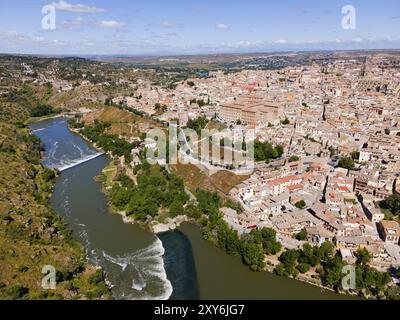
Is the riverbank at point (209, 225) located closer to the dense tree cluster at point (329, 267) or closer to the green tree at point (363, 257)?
the dense tree cluster at point (329, 267)

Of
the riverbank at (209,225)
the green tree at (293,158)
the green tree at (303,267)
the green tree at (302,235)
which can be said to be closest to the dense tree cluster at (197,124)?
the green tree at (293,158)

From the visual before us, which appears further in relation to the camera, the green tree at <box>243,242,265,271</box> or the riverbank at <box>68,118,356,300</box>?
the riverbank at <box>68,118,356,300</box>

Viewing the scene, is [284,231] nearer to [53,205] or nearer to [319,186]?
[319,186]

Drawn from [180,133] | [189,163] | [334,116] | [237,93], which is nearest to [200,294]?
[189,163]

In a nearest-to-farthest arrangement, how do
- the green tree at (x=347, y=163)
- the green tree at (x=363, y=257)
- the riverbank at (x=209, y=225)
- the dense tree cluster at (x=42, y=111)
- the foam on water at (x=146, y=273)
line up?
the foam on water at (x=146, y=273) < the green tree at (x=363, y=257) < the riverbank at (x=209, y=225) < the green tree at (x=347, y=163) < the dense tree cluster at (x=42, y=111)

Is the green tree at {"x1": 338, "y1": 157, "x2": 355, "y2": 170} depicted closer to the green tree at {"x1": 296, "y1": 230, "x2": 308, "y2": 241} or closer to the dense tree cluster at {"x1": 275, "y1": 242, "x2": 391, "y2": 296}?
Answer: the green tree at {"x1": 296, "y1": 230, "x2": 308, "y2": 241}

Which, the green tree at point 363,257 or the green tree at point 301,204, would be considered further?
the green tree at point 301,204

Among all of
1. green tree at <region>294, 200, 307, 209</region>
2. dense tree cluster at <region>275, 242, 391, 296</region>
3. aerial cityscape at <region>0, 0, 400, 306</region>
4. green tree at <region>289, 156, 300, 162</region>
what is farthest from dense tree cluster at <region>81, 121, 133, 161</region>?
dense tree cluster at <region>275, 242, 391, 296</region>

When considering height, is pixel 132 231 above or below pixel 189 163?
below
